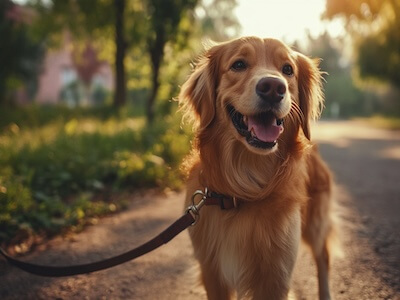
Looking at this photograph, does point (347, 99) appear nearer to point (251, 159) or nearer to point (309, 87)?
point (309, 87)

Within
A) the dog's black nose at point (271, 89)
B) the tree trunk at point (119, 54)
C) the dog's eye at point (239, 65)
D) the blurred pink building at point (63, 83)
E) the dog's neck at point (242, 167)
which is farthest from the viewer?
the blurred pink building at point (63, 83)

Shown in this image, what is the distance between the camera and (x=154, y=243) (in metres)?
2.48

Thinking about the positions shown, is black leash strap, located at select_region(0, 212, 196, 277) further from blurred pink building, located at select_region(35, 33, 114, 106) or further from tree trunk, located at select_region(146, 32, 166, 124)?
→ blurred pink building, located at select_region(35, 33, 114, 106)

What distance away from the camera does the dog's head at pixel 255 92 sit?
7.84ft

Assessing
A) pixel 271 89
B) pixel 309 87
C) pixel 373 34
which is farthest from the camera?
pixel 373 34

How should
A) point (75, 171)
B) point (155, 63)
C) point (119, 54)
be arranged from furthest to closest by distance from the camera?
point (119, 54)
point (155, 63)
point (75, 171)

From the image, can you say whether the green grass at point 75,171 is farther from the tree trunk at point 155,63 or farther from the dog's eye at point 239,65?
A: the dog's eye at point 239,65

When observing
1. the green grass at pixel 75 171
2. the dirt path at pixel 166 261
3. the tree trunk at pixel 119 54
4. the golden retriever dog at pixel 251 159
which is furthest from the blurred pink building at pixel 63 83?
the golden retriever dog at pixel 251 159

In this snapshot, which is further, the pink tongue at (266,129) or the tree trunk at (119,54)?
the tree trunk at (119,54)

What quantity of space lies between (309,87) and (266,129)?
733 mm

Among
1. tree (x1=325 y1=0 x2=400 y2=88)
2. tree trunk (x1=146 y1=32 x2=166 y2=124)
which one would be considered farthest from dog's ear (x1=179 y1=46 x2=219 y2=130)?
tree (x1=325 y1=0 x2=400 y2=88)

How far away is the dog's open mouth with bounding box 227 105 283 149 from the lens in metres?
2.40

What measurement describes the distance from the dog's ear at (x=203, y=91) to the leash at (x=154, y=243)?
1.74 ft

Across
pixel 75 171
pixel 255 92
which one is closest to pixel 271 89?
pixel 255 92
